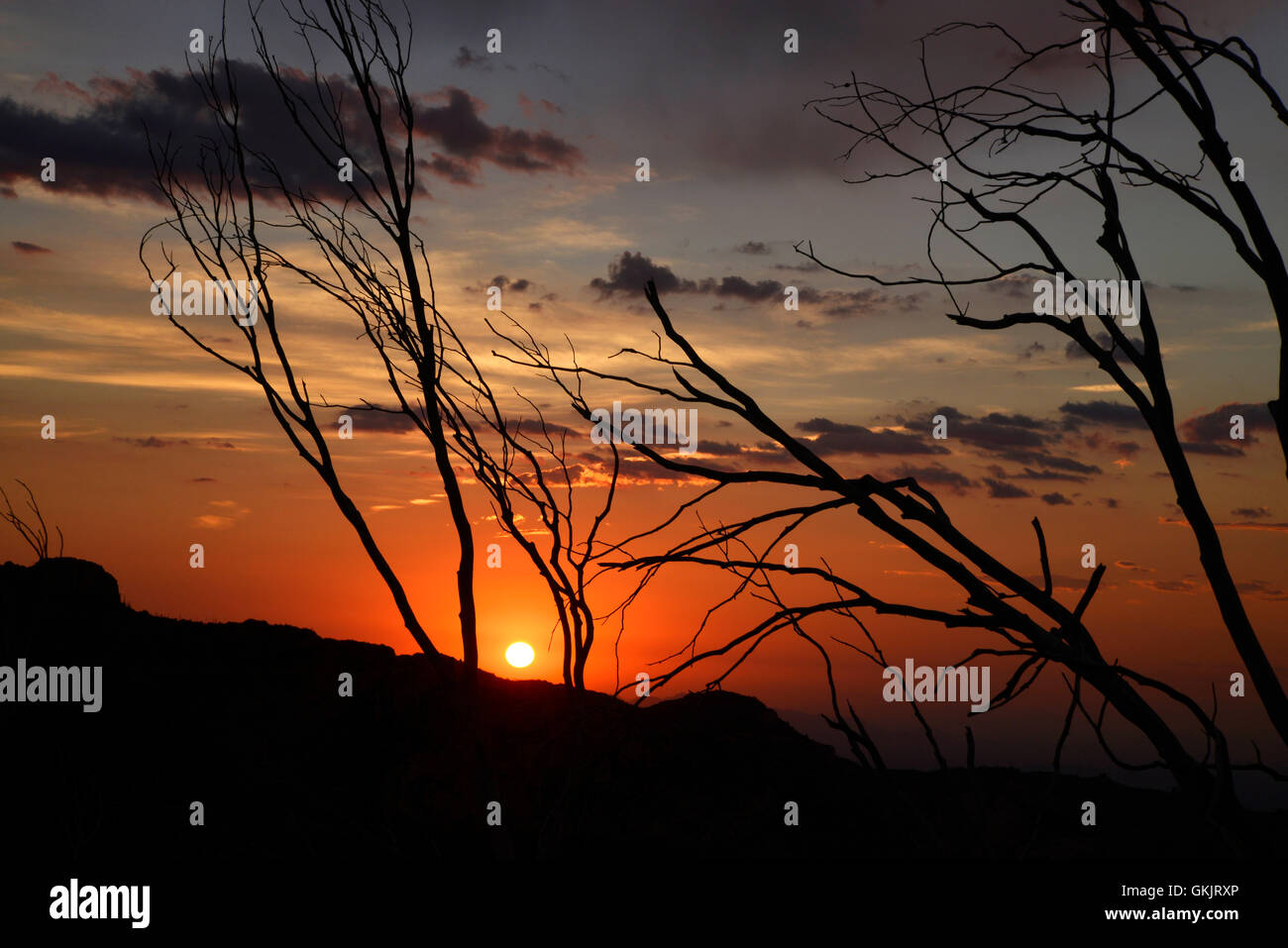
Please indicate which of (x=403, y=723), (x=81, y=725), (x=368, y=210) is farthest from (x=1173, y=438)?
(x=81, y=725)

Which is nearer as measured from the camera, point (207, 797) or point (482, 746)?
point (482, 746)

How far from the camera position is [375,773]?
39.8 ft

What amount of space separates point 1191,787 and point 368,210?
13.8 ft

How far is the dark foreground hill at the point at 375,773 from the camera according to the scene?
9672mm

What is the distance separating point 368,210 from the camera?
4645 mm

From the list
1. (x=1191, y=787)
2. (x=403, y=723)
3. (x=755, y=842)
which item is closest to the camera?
(x=1191, y=787)

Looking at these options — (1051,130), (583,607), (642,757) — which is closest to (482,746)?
(583,607)

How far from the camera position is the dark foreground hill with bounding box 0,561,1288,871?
9672mm

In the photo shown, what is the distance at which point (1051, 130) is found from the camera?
343 cm
